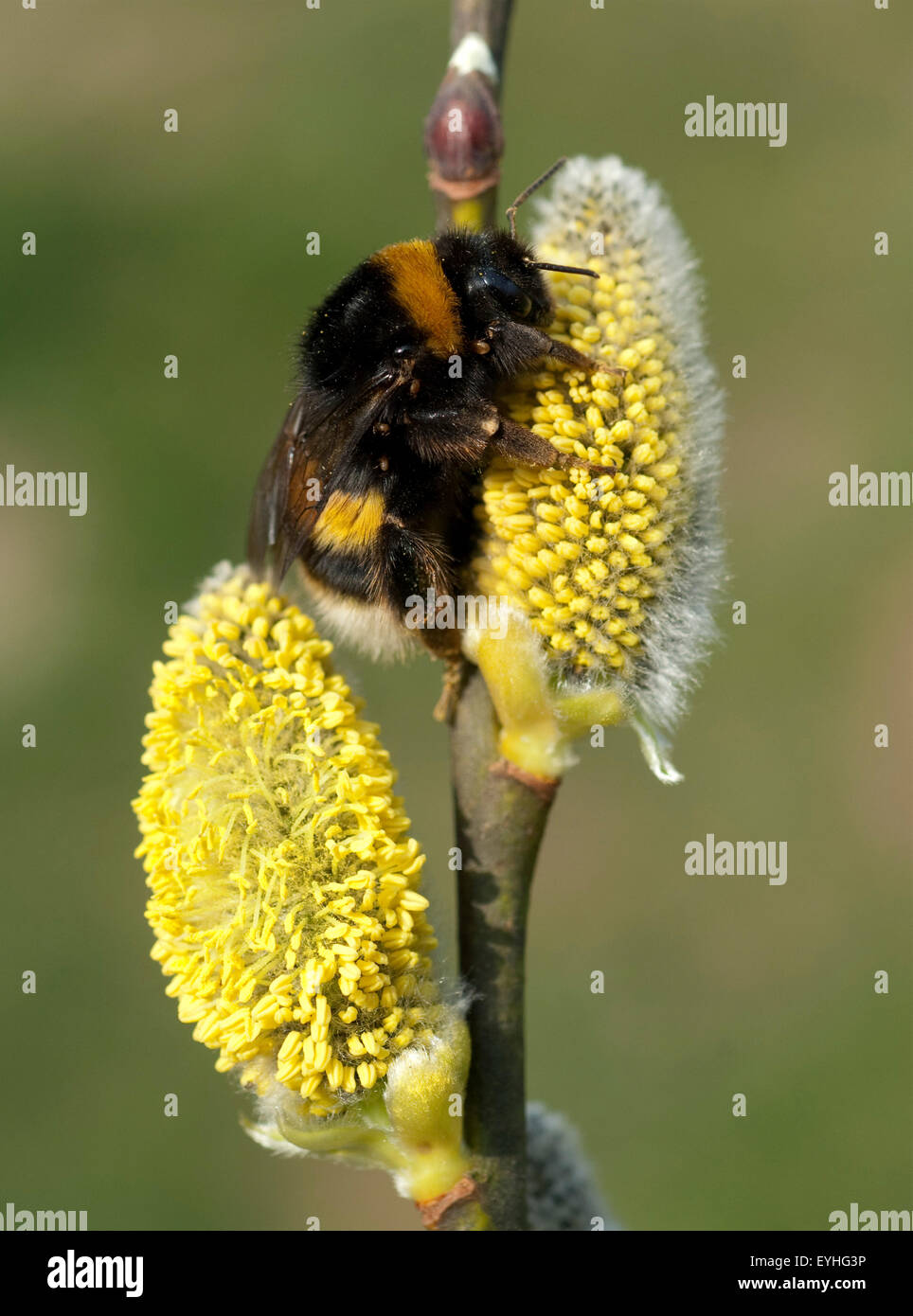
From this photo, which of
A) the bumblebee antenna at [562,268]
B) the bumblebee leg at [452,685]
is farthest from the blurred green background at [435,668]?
the bumblebee antenna at [562,268]

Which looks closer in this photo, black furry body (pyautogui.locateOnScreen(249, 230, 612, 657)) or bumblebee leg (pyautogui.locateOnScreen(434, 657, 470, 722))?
black furry body (pyautogui.locateOnScreen(249, 230, 612, 657))

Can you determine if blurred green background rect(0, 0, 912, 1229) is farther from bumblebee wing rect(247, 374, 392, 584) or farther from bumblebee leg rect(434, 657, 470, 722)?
bumblebee wing rect(247, 374, 392, 584)

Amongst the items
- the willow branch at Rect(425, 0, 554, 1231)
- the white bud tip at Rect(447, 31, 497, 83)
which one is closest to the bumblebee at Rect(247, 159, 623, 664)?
the willow branch at Rect(425, 0, 554, 1231)

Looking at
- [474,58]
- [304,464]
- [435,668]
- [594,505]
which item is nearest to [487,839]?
[594,505]

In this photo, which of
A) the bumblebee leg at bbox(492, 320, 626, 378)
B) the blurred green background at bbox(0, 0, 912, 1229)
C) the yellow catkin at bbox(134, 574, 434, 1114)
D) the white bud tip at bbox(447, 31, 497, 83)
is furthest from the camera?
the blurred green background at bbox(0, 0, 912, 1229)

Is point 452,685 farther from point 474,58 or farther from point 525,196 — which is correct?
point 474,58
